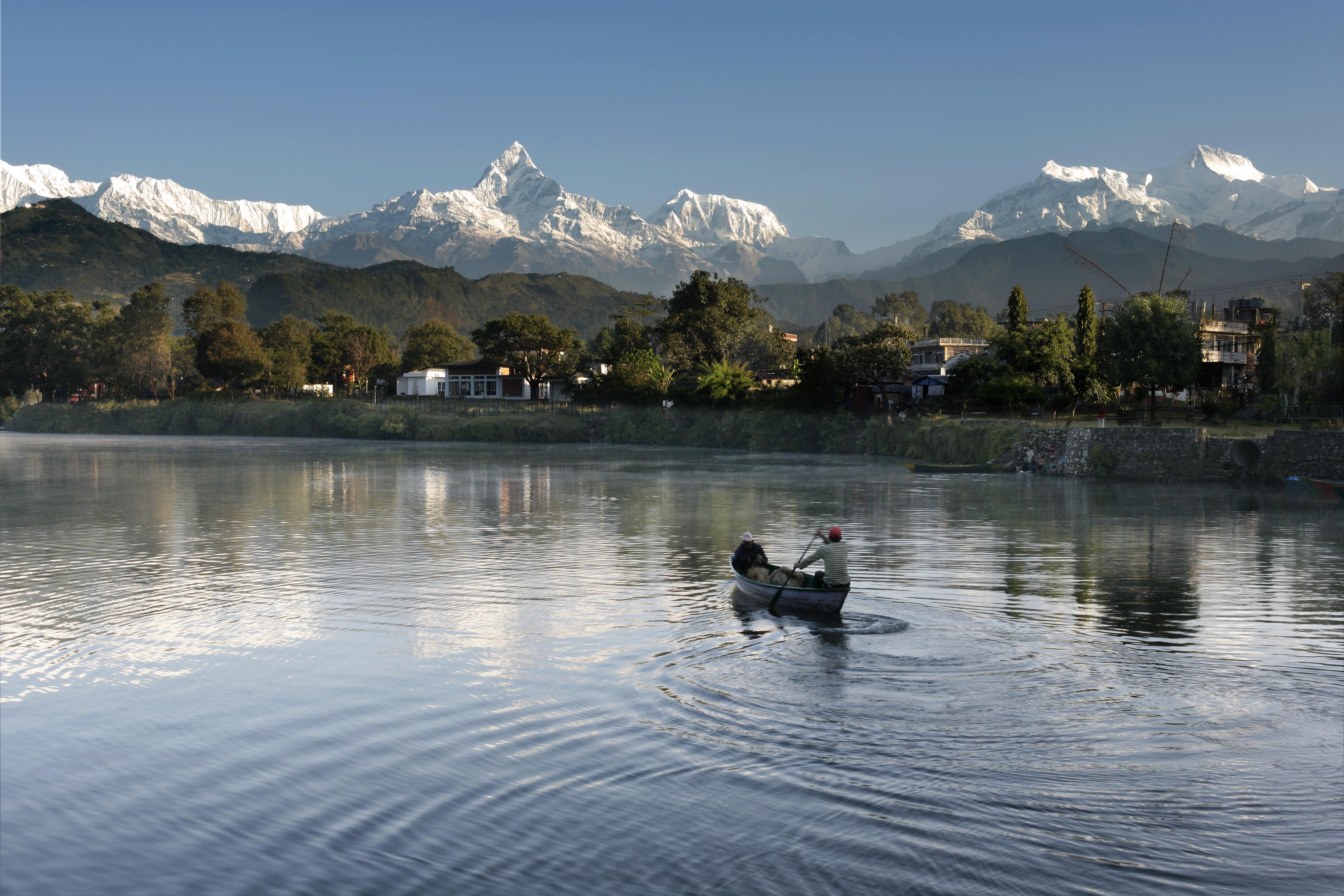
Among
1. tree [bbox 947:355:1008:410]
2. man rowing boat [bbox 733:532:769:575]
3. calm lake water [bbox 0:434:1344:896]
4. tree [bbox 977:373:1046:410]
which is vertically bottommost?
calm lake water [bbox 0:434:1344:896]

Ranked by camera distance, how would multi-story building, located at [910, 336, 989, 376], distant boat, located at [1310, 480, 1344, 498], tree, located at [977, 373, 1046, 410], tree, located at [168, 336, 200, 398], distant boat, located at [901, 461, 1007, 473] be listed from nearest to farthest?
1. distant boat, located at [1310, 480, 1344, 498]
2. distant boat, located at [901, 461, 1007, 473]
3. tree, located at [977, 373, 1046, 410]
4. multi-story building, located at [910, 336, 989, 376]
5. tree, located at [168, 336, 200, 398]

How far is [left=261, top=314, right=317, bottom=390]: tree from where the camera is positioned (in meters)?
140

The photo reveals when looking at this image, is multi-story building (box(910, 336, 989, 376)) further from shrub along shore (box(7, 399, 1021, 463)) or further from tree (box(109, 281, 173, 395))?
tree (box(109, 281, 173, 395))

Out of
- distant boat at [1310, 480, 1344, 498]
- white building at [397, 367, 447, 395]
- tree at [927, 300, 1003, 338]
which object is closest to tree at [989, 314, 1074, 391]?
distant boat at [1310, 480, 1344, 498]

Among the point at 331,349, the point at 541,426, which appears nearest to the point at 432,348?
the point at 331,349

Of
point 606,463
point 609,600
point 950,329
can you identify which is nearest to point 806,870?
point 609,600

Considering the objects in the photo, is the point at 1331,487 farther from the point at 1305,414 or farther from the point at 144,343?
the point at 144,343

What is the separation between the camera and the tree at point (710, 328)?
391 ft

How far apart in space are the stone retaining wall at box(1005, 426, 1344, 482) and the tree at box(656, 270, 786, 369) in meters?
57.5

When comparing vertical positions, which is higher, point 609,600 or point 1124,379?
point 1124,379

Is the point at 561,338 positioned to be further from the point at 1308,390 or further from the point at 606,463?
the point at 1308,390

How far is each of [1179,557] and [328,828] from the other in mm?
26836

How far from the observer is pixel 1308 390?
6500 centimetres

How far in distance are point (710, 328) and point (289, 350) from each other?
67.3 m
